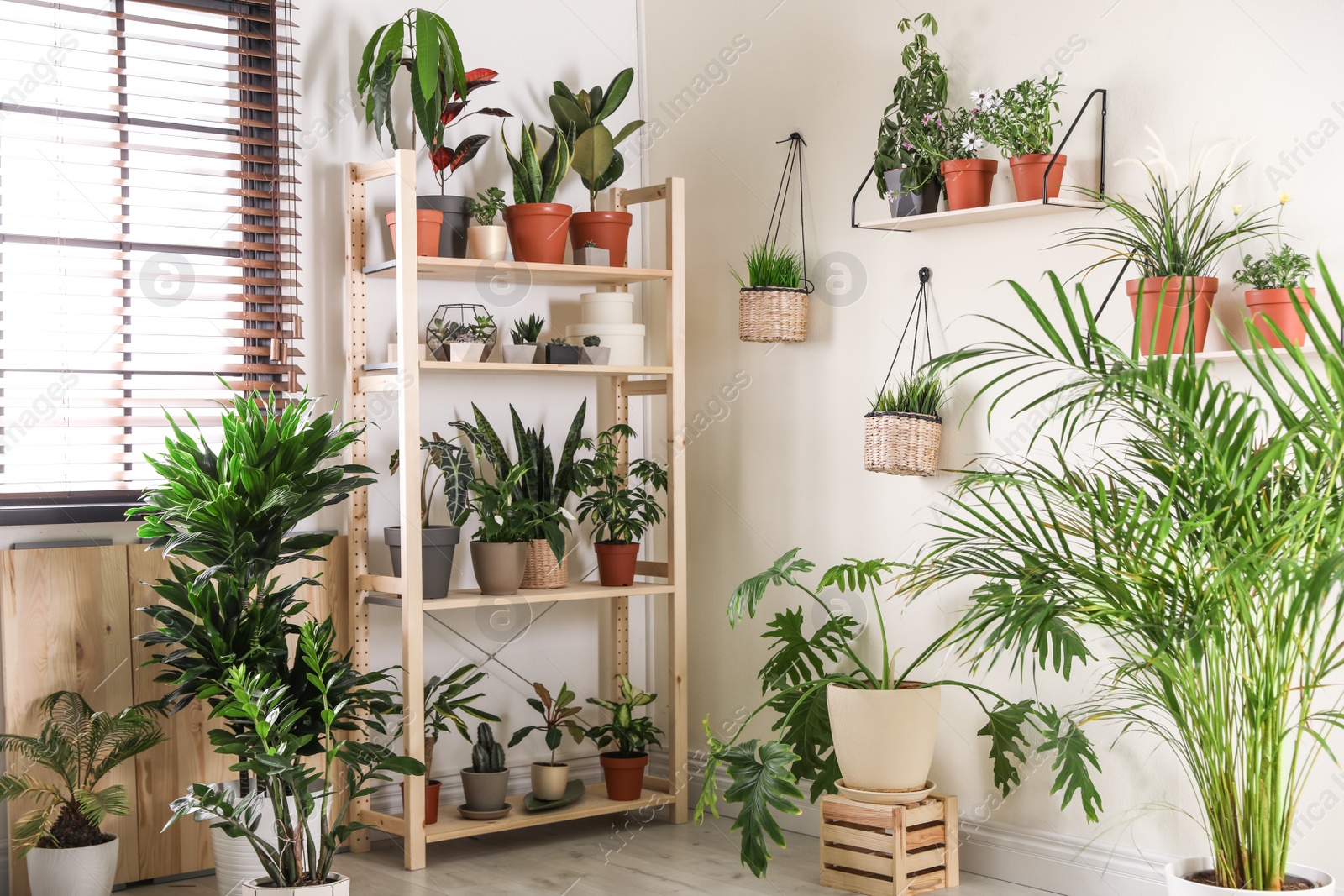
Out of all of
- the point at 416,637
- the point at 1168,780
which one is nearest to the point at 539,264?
the point at 416,637

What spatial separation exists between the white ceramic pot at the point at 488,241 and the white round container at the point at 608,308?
34 cm

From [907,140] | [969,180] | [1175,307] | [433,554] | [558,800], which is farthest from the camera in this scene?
[558,800]

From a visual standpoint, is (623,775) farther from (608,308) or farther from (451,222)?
(451,222)

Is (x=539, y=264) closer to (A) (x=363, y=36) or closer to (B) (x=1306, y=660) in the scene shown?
(A) (x=363, y=36)

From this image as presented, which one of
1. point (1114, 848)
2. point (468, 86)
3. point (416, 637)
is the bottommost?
point (1114, 848)

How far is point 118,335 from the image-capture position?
11.2 feet

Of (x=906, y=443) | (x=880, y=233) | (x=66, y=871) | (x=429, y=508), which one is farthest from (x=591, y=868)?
(x=880, y=233)

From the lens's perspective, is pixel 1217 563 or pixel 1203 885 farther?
pixel 1203 885

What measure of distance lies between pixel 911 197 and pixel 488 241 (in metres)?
1.18

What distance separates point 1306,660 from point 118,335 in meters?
2.87

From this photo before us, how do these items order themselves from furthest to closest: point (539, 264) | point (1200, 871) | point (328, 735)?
1. point (539, 264)
2. point (328, 735)
3. point (1200, 871)

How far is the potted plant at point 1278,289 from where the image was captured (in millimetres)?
2678

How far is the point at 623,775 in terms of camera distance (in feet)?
12.5

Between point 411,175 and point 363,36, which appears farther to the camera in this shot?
point 363,36
